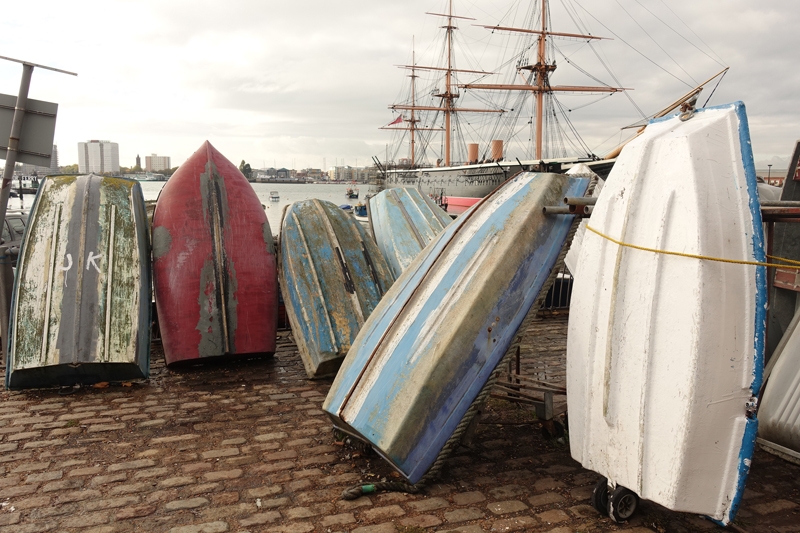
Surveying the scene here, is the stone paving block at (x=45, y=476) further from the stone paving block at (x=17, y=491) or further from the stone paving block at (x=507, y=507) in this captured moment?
the stone paving block at (x=507, y=507)

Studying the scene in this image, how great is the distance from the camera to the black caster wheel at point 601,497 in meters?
2.96

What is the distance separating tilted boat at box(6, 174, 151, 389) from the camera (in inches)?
186

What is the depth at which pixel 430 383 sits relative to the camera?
314cm

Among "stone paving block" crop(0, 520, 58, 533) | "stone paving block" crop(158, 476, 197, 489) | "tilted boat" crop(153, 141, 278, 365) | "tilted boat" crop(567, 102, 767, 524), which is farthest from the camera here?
"tilted boat" crop(153, 141, 278, 365)

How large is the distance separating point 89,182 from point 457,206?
40.6m

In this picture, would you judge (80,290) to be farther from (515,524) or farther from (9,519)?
(515,524)

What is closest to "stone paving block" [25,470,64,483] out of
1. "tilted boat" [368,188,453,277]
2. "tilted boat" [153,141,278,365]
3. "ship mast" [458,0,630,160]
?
"tilted boat" [153,141,278,365]

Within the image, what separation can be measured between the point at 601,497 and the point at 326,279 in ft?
11.6

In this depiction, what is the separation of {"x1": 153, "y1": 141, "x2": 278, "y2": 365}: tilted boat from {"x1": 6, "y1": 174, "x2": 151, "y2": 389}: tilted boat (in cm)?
25

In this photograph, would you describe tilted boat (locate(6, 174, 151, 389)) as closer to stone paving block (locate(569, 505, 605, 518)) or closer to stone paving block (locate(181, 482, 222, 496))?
stone paving block (locate(181, 482, 222, 496))

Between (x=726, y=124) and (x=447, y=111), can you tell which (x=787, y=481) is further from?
(x=447, y=111)

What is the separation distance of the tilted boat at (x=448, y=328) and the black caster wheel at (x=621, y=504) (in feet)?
Result: 3.06

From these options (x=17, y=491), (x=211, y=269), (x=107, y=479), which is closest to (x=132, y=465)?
(x=107, y=479)

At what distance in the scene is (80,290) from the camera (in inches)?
199
